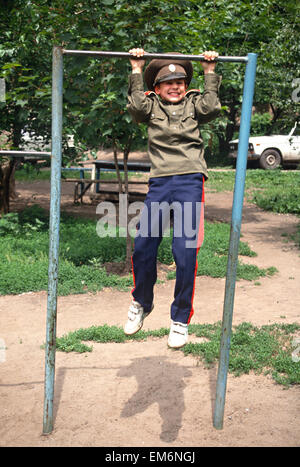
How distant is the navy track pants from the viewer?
10.6 ft

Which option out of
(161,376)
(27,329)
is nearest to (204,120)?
(161,376)

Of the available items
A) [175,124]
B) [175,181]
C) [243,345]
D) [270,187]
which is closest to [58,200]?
[175,181]

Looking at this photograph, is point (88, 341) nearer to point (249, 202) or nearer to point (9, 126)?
point (9, 126)

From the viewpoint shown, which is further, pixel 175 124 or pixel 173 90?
pixel 173 90

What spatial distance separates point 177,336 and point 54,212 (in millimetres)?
1058

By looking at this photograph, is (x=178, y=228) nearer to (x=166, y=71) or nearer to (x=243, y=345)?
(x=166, y=71)

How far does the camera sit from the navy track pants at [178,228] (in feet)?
10.6

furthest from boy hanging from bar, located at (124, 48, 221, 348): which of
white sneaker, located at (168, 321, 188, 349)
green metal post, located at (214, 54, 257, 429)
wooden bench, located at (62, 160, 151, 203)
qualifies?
wooden bench, located at (62, 160, 151, 203)

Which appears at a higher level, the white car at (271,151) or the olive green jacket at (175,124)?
the olive green jacket at (175,124)

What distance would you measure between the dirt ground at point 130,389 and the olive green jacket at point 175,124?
1.66m

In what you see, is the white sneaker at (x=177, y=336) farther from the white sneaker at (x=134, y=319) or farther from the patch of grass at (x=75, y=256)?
the patch of grass at (x=75, y=256)

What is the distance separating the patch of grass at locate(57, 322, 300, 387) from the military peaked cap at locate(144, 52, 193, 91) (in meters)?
2.32

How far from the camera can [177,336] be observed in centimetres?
326

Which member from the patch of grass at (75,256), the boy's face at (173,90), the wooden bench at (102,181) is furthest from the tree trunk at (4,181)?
A: the boy's face at (173,90)
